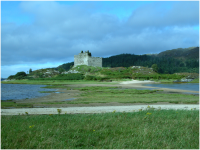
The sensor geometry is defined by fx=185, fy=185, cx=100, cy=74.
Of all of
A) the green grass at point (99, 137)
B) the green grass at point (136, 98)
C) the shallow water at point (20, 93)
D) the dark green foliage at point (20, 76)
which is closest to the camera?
the green grass at point (99, 137)

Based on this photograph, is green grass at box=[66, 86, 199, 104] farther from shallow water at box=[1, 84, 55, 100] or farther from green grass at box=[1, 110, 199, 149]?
green grass at box=[1, 110, 199, 149]

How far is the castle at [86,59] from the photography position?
135100mm

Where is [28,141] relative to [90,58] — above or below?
below

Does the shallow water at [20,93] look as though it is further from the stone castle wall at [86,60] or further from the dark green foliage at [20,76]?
the stone castle wall at [86,60]

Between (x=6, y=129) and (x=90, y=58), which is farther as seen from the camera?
(x=90, y=58)

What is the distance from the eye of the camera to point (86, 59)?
13500cm

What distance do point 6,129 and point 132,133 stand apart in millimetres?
5373

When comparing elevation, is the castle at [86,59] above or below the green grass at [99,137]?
above

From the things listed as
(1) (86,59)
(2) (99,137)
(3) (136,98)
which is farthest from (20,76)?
(2) (99,137)

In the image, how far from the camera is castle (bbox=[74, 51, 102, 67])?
13510cm

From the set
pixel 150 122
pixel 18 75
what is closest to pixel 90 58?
pixel 18 75

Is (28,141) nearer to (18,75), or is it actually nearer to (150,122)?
(150,122)

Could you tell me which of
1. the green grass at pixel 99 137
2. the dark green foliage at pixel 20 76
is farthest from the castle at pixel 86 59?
the green grass at pixel 99 137

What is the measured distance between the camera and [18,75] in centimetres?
12212
